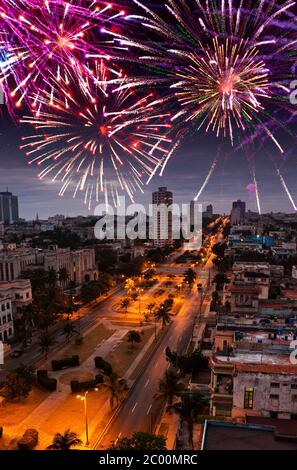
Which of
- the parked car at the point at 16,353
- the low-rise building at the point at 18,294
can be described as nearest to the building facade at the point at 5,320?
the parked car at the point at 16,353

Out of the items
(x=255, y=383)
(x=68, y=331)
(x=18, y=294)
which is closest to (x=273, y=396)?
(x=255, y=383)

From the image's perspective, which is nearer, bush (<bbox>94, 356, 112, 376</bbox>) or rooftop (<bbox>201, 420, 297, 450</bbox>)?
rooftop (<bbox>201, 420, 297, 450</bbox>)

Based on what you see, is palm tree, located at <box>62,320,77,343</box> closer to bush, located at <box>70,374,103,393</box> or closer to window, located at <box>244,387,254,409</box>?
bush, located at <box>70,374,103,393</box>

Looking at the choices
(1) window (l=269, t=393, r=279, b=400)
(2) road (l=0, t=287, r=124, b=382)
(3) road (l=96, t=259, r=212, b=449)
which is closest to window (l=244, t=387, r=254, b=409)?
(1) window (l=269, t=393, r=279, b=400)

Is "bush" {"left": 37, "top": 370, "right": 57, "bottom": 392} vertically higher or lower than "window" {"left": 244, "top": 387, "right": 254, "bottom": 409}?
lower

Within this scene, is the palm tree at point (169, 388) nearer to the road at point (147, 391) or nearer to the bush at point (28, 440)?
the road at point (147, 391)

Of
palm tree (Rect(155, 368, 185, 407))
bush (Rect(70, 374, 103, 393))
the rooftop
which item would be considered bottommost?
bush (Rect(70, 374, 103, 393))
